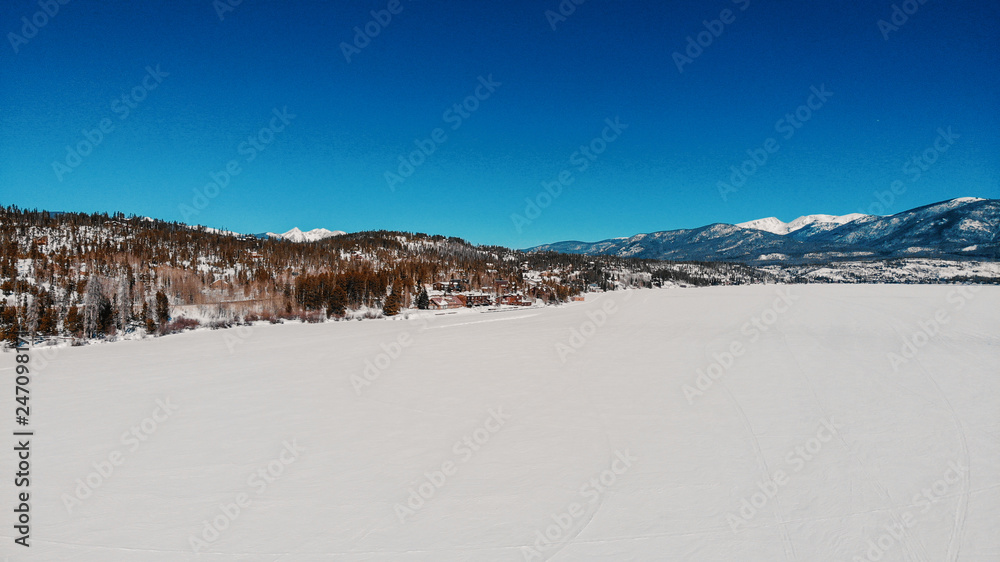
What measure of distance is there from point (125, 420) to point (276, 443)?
5010 millimetres

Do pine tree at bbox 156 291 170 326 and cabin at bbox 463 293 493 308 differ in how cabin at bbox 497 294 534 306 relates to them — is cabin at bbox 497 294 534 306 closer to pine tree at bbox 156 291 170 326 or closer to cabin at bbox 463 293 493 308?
cabin at bbox 463 293 493 308

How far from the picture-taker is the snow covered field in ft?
17.4

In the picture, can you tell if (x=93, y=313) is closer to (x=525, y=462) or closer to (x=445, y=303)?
(x=445, y=303)

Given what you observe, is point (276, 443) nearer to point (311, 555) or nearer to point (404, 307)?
point (311, 555)

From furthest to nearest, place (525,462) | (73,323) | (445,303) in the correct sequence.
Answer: (445,303) < (73,323) < (525,462)

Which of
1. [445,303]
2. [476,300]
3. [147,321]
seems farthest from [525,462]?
[476,300]

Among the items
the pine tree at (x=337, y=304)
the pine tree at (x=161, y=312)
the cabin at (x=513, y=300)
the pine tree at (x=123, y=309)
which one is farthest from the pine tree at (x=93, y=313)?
the cabin at (x=513, y=300)

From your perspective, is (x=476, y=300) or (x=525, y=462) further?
(x=476, y=300)

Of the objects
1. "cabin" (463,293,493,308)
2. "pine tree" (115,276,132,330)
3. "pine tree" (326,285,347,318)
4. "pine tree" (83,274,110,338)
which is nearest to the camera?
"pine tree" (83,274,110,338)

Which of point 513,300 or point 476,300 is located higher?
point 476,300

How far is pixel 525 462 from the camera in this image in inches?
288

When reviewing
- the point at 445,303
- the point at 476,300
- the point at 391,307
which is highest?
the point at 476,300

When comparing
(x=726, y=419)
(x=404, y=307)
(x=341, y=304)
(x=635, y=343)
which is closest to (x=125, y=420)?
(x=726, y=419)

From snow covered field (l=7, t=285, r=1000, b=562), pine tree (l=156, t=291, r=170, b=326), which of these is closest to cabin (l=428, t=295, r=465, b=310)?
pine tree (l=156, t=291, r=170, b=326)
